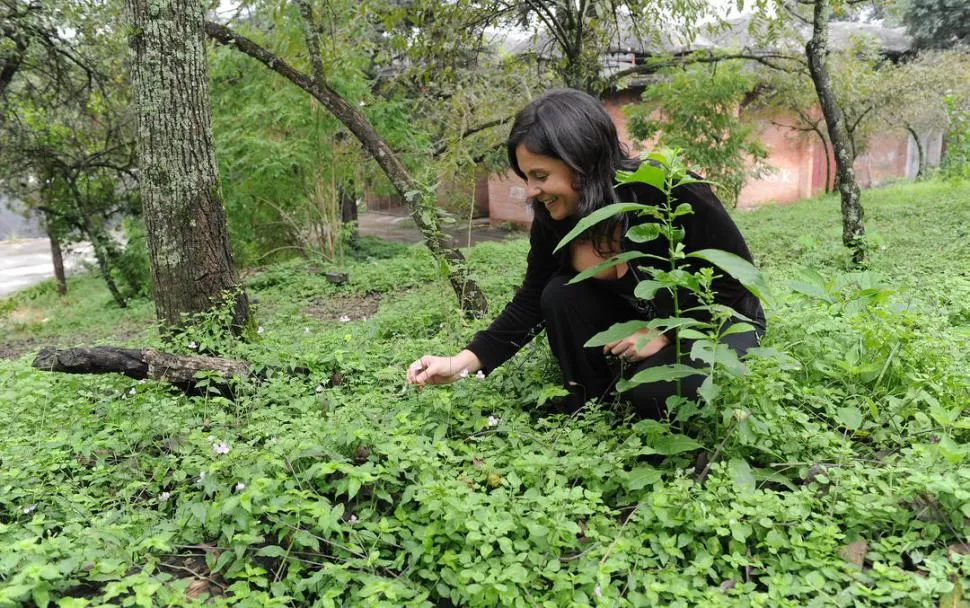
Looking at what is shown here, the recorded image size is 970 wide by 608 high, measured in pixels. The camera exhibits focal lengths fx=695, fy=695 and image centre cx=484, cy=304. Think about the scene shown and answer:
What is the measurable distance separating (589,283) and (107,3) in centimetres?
788

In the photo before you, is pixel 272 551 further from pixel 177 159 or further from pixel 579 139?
pixel 177 159

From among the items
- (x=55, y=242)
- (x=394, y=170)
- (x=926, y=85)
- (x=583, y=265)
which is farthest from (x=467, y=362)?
(x=926, y=85)

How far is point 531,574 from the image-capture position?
5.32 ft

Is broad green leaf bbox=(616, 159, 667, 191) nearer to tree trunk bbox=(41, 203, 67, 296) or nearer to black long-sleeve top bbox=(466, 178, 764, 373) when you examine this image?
black long-sleeve top bbox=(466, 178, 764, 373)

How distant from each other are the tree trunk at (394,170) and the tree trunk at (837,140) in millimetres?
3323

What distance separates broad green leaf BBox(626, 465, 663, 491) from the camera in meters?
1.88

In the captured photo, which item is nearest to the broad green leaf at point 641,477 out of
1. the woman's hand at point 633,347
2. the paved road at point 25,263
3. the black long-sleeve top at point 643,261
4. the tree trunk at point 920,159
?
the woman's hand at point 633,347

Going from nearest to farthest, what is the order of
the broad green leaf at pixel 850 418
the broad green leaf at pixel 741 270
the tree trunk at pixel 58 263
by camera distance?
the broad green leaf at pixel 741 270 → the broad green leaf at pixel 850 418 → the tree trunk at pixel 58 263

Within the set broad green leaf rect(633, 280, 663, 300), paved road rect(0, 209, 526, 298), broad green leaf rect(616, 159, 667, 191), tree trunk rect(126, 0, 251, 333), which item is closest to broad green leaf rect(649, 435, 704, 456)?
broad green leaf rect(633, 280, 663, 300)

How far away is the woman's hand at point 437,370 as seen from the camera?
8.09 ft

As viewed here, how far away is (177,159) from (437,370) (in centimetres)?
228

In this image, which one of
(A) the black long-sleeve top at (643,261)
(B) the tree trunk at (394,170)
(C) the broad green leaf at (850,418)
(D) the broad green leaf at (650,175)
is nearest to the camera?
(D) the broad green leaf at (650,175)

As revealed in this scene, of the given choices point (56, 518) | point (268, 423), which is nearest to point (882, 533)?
point (268, 423)

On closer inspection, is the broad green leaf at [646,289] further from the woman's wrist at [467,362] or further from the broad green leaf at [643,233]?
the woman's wrist at [467,362]
